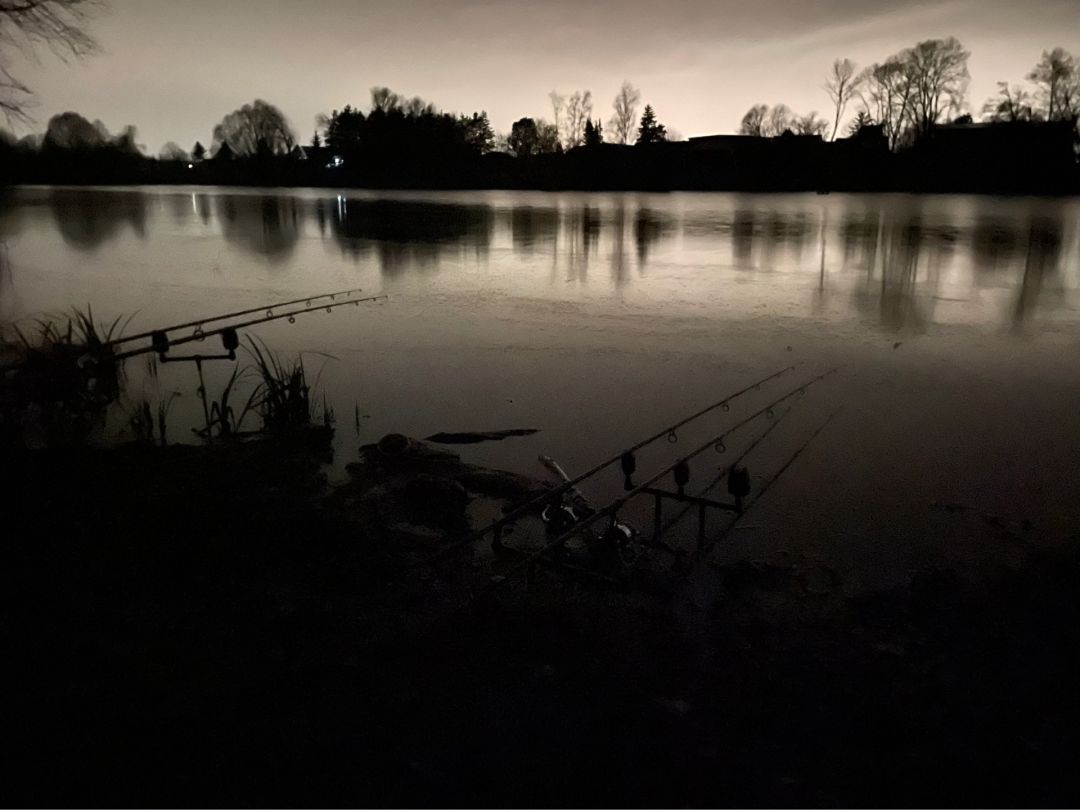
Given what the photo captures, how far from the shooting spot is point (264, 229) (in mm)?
35000

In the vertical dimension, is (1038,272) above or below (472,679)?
above

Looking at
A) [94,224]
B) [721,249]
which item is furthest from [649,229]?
[94,224]

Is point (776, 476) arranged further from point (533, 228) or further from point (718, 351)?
Result: point (533, 228)

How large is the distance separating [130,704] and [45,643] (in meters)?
0.77

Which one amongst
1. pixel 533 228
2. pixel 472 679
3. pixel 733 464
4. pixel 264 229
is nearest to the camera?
pixel 472 679

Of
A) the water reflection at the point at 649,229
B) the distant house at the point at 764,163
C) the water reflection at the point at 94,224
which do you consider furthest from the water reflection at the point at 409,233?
the distant house at the point at 764,163

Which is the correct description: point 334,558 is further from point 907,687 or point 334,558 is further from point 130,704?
point 907,687

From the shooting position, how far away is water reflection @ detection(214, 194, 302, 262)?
2677 cm

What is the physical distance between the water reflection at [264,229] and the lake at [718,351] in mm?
597

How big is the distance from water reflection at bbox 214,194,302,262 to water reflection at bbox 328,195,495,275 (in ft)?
5.77

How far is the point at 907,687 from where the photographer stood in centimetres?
377

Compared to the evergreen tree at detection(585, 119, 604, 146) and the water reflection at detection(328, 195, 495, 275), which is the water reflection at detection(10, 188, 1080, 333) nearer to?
the water reflection at detection(328, 195, 495, 275)

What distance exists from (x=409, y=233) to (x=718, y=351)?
21.9 meters

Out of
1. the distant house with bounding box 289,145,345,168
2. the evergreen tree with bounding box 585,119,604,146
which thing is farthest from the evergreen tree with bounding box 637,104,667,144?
the distant house with bounding box 289,145,345,168
